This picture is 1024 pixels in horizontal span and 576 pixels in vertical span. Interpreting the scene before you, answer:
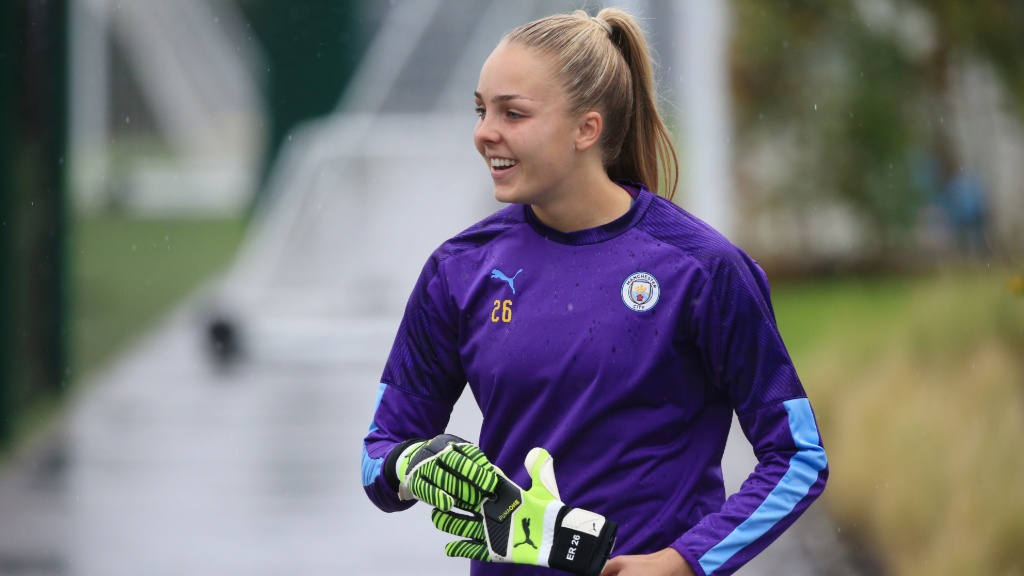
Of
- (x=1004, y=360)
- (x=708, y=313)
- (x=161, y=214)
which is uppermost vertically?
(x=161, y=214)

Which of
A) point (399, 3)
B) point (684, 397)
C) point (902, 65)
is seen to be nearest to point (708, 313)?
point (684, 397)

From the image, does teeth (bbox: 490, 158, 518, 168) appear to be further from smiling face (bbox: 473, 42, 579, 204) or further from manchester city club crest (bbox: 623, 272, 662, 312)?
manchester city club crest (bbox: 623, 272, 662, 312)

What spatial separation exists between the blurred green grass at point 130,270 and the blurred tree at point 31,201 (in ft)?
1.30

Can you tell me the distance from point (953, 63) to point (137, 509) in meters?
9.92

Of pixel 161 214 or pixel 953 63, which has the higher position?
pixel 161 214

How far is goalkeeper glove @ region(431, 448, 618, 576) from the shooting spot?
1.78 m

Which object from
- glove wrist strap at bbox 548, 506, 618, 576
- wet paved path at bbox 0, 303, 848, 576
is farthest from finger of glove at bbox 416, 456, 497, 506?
wet paved path at bbox 0, 303, 848, 576

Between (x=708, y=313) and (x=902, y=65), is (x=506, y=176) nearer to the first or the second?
(x=708, y=313)

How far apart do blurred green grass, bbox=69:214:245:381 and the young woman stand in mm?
7084

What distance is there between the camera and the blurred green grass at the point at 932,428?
449cm

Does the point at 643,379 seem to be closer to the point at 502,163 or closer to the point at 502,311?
the point at 502,311

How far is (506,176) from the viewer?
75.7 inches

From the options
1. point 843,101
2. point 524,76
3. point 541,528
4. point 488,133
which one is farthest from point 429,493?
point 843,101

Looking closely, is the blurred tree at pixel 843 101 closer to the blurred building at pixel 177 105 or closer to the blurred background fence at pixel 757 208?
the blurred background fence at pixel 757 208
